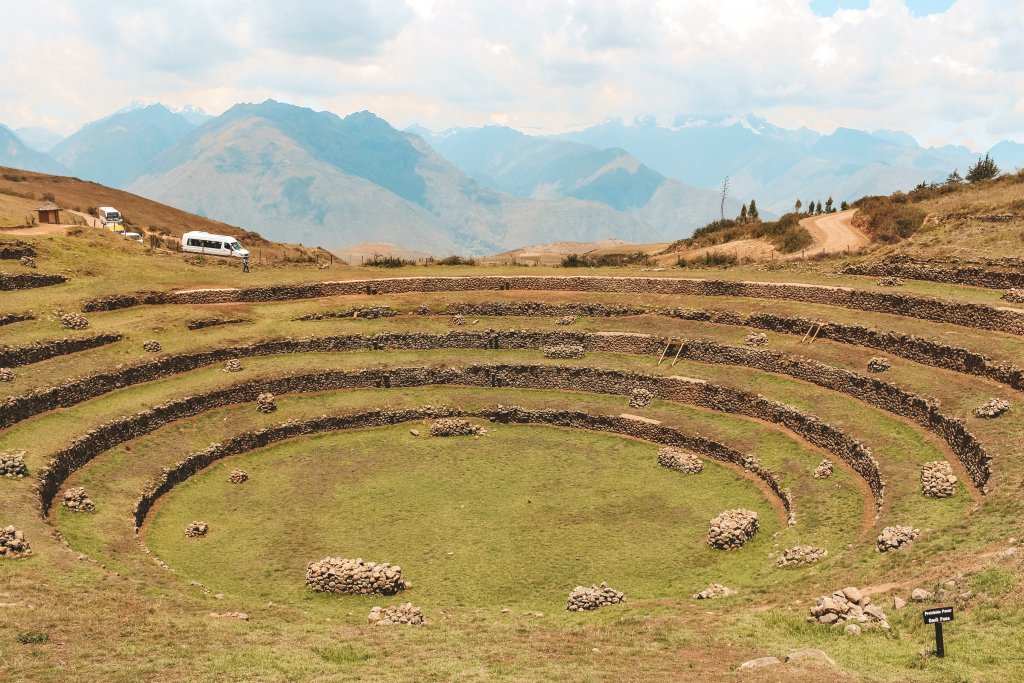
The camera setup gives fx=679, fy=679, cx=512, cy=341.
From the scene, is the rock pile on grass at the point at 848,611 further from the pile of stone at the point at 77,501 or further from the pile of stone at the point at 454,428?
the pile of stone at the point at 77,501

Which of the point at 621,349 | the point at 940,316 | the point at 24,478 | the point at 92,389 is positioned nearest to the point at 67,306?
the point at 92,389

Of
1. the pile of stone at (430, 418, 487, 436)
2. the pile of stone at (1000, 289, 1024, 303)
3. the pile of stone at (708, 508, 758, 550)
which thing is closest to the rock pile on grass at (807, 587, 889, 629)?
the pile of stone at (708, 508, 758, 550)

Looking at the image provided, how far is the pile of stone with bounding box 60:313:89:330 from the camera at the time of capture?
47.1 meters

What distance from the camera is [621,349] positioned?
52.4m

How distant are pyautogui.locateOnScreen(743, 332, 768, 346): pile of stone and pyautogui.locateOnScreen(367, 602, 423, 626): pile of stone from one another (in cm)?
3350

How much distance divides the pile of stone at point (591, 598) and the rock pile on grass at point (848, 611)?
24.0 feet

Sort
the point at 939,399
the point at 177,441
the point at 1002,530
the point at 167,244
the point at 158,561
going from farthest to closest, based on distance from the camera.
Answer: the point at 167,244 < the point at 177,441 < the point at 939,399 < the point at 158,561 < the point at 1002,530

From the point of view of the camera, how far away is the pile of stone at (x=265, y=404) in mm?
43594

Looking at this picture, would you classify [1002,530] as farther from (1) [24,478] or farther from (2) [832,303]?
(1) [24,478]

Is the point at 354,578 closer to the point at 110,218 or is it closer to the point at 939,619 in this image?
the point at 939,619

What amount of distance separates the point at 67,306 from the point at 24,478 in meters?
24.2

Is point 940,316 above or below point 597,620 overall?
above

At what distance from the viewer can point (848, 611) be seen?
1864 centimetres

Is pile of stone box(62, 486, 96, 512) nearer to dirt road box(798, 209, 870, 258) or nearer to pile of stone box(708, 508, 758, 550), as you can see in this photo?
pile of stone box(708, 508, 758, 550)
